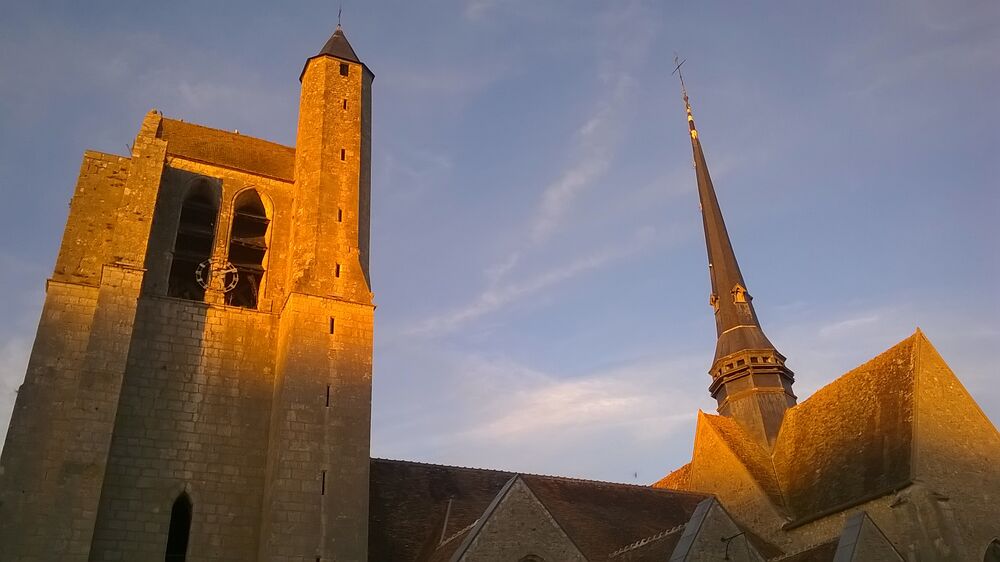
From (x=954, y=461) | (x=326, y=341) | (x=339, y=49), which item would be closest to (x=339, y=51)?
(x=339, y=49)

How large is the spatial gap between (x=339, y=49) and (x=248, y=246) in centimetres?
585

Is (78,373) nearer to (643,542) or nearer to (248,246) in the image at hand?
(248,246)

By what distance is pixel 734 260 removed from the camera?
27.0 meters

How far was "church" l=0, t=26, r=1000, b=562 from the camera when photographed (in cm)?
1336

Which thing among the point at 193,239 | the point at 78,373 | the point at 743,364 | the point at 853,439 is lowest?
the point at 853,439

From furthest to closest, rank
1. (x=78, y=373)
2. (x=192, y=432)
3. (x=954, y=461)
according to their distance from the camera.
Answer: (x=954, y=461)
(x=192, y=432)
(x=78, y=373)

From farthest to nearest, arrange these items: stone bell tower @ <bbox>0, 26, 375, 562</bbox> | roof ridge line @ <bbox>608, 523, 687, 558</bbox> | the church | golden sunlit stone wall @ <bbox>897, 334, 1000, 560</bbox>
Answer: golden sunlit stone wall @ <bbox>897, 334, 1000, 560</bbox>, roof ridge line @ <bbox>608, 523, 687, 558</bbox>, the church, stone bell tower @ <bbox>0, 26, 375, 562</bbox>

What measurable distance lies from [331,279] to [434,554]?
5.54m

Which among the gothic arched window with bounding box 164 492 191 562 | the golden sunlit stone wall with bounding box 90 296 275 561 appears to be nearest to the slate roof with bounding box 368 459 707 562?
the golden sunlit stone wall with bounding box 90 296 275 561

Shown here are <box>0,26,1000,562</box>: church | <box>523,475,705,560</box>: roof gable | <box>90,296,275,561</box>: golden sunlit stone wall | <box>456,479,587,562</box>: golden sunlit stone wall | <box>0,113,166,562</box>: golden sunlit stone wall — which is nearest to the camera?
<box>0,113,166,562</box>: golden sunlit stone wall

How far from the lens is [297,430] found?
14.3 meters

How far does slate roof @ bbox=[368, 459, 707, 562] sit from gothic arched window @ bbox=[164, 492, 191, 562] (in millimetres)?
3053

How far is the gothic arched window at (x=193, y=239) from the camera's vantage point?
1667 centimetres

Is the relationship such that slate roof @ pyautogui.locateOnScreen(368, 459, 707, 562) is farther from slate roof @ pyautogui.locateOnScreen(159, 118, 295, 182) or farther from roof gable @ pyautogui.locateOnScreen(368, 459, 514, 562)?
slate roof @ pyautogui.locateOnScreen(159, 118, 295, 182)
